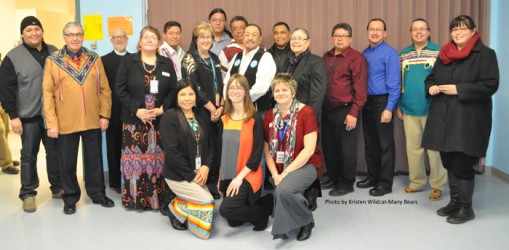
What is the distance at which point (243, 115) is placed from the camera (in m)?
3.34

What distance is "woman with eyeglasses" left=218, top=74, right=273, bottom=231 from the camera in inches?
127

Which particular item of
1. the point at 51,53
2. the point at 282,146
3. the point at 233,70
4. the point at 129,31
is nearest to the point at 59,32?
the point at 129,31

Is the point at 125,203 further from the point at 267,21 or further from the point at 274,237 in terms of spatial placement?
the point at 267,21

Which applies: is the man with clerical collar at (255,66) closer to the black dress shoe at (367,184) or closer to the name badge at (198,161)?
the name badge at (198,161)

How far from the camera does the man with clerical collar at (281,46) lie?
418 cm

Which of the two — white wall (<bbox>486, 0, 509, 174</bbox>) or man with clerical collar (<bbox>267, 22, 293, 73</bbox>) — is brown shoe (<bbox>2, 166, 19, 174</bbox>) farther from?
white wall (<bbox>486, 0, 509, 174</bbox>)

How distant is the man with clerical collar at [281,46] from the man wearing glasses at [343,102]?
37cm

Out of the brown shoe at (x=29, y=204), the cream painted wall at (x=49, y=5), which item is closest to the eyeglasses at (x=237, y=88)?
the brown shoe at (x=29, y=204)

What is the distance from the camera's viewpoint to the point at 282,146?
10.8ft

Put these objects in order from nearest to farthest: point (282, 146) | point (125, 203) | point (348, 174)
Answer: point (282, 146)
point (125, 203)
point (348, 174)

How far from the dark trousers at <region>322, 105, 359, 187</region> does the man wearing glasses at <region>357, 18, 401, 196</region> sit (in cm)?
20

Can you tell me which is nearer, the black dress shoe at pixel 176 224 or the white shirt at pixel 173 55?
the black dress shoe at pixel 176 224

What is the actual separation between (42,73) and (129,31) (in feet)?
4.07

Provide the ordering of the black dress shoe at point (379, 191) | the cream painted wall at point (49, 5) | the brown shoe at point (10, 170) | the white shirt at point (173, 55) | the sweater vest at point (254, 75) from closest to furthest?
the sweater vest at point (254, 75), the white shirt at point (173, 55), the black dress shoe at point (379, 191), the brown shoe at point (10, 170), the cream painted wall at point (49, 5)
